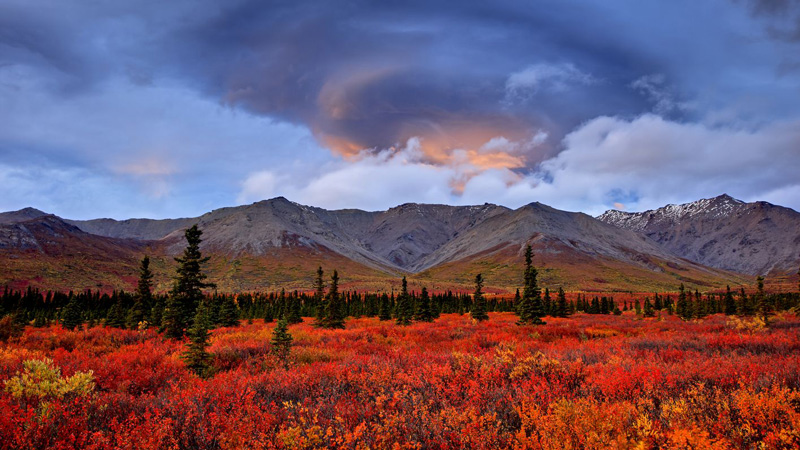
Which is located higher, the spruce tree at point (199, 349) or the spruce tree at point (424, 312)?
the spruce tree at point (199, 349)

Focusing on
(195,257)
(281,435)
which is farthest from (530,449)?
(195,257)

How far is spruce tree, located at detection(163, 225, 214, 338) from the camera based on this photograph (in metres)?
19.3

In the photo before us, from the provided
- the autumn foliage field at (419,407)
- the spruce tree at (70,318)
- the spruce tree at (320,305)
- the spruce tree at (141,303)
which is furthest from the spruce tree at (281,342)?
the spruce tree at (70,318)

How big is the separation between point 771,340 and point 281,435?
656 inches

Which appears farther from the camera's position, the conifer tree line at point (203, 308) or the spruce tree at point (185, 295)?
the conifer tree line at point (203, 308)

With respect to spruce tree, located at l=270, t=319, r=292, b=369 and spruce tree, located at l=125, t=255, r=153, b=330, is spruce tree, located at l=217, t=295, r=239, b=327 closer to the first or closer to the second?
spruce tree, located at l=125, t=255, r=153, b=330

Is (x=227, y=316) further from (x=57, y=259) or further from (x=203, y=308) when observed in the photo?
(x=57, y=259)

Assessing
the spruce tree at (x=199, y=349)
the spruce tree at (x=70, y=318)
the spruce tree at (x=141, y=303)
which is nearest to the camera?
the spruce tree at (x=199, y=349)

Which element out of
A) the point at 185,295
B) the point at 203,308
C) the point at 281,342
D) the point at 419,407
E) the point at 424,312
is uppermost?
the point at 203,308

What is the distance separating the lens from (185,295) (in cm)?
2223

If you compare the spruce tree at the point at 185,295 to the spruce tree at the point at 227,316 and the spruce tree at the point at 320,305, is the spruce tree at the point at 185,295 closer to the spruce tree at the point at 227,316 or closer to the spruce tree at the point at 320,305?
the spruce tree at the point at 320,305

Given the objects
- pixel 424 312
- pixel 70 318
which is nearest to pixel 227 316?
pixel 70 318

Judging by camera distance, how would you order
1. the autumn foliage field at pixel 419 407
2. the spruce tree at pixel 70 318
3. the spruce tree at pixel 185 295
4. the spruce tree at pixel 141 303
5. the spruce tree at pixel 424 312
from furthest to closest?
the spruce tree at pixel 424 312, the spruce tree at pixel 70 318, the spruce tree at pixel 141 303, the spruce tree at pixel 185 295, the autumn foliage field at pixel 419 407

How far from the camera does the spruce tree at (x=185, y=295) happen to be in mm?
19344
